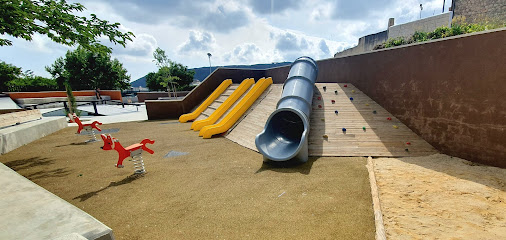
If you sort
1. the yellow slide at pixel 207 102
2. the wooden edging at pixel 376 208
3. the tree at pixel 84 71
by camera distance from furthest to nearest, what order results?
the tree at pixel 84 71
the yellow slide at pixel 207 102
the wooden edging at pixel 376 208

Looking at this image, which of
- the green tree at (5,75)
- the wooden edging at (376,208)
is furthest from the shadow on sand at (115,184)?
the green tree at (5,75)

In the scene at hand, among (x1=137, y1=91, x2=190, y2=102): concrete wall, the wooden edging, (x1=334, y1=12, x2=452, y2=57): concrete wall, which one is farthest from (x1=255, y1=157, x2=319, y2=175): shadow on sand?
(x1=137, y1=91, x2=190, y2=102): concrete wall

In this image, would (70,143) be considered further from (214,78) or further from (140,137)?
(214,78)

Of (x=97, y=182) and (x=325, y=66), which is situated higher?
(x=325, y=66)

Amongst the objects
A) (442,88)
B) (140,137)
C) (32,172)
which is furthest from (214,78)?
(442,88)

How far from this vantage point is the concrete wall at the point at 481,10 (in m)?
14.0

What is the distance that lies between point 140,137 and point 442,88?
13.7 metres

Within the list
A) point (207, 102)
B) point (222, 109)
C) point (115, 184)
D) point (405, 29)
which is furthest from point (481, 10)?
point (115, 184)

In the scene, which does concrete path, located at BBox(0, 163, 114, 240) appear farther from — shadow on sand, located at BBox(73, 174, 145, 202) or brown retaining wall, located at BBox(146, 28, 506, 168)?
brown retaining wall, located at BBox(146, 28, 506, 168)

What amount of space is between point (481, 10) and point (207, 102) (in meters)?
22.2

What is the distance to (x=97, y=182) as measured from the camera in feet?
18.9

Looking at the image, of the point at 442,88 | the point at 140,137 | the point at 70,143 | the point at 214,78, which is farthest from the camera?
the point at 214,78

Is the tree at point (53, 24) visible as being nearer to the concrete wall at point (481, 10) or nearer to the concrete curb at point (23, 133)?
the concrete curb at point (23, 133)

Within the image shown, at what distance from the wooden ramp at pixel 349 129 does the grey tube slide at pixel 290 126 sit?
0.76 m
